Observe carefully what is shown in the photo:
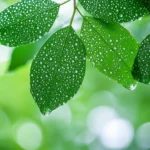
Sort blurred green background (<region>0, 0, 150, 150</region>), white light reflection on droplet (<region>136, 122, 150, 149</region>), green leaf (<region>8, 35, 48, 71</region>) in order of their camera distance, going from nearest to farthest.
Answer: green leaf (<region>8, 35, 48, 71</region>), blurred green background (<region>0, 0, 150, 150</region>), white light reflection on droplet (<region>136, 122, 150, 149</region>)

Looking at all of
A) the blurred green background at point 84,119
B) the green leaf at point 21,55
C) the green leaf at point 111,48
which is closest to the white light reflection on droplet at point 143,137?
the blurred green background at point 84,119

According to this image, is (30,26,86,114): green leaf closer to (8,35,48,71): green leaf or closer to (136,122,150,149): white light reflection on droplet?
(8,35,48,71): green leaf

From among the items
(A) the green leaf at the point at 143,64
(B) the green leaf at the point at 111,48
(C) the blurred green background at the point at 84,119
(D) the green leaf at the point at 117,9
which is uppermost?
(D) the green leaf at the point at 117,9

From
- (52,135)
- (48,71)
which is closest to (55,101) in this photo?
(48,71)

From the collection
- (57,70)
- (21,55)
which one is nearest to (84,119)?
(21,55)

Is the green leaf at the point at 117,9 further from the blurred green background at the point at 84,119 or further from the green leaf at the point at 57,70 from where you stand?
the blurred green background at the point at 84,119

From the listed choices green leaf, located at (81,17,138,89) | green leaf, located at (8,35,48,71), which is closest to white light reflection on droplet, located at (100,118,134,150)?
green leaf, located at (8,35,48,71)

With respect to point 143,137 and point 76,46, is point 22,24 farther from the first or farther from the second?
point 143,137
